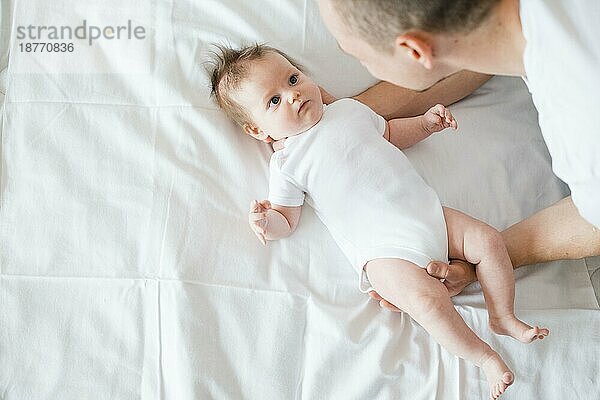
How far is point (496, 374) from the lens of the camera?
121cm

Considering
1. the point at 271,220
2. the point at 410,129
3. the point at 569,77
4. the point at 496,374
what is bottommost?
the point at 496,374

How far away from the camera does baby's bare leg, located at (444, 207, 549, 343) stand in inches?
49.4

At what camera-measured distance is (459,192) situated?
1.46 metres

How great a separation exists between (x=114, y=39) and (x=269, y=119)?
14.7 inches

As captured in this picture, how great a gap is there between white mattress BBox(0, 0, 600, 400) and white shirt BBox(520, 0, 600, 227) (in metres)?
0.34

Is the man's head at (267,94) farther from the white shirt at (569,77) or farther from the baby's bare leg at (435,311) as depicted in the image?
the white shirt at (569,77)

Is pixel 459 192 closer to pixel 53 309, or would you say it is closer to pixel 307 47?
pixel 307 47

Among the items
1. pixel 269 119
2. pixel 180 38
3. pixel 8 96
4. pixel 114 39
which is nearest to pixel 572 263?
pixel 269 119

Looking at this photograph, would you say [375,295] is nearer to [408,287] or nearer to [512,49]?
[408,287]

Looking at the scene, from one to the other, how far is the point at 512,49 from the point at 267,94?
0.46m

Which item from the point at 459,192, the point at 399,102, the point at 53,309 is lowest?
the point at 53,309

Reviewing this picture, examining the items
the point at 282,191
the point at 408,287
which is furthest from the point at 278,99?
the point at 408,287

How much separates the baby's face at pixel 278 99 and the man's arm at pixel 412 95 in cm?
17

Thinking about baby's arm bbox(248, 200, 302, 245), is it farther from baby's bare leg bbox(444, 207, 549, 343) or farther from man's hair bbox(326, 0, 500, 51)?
man's hair bbox(326, 0, 500, 51)
